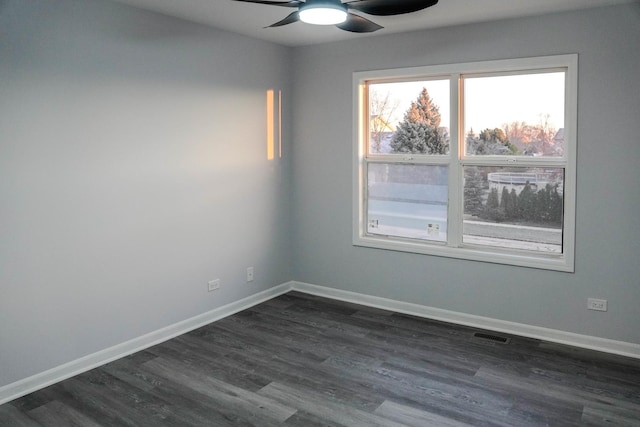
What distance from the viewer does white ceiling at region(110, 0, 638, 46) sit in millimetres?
3678

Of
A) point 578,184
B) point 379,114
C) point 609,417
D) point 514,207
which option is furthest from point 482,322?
point 379,114

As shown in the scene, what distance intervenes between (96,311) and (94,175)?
93 cm

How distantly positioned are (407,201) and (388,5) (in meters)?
2.35

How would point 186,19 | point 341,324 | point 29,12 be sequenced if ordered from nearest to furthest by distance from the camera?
point 29,12 < point 186,19 < point 341,324

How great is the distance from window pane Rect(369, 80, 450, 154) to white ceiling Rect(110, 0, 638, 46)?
52 centimetres

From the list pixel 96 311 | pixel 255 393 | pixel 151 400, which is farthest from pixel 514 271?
pixel 96 311

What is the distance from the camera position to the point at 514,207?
172 inches

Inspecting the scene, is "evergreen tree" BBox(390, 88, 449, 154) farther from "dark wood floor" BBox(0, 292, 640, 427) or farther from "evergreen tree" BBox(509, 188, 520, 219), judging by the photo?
"dark wood floor" BBox(0, 292, 640, 427)

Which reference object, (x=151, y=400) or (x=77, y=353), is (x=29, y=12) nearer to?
(x=77, y=353)

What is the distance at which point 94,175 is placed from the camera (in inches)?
142

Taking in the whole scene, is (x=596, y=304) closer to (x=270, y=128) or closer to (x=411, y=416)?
(x=411, y=416)

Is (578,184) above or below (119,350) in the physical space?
above

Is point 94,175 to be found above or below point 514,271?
above

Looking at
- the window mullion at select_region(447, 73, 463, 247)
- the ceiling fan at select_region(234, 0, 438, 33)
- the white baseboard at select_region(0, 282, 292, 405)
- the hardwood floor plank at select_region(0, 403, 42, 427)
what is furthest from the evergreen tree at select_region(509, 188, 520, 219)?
the hardwood floor plank at select_region(0, 403, 42, 427)
